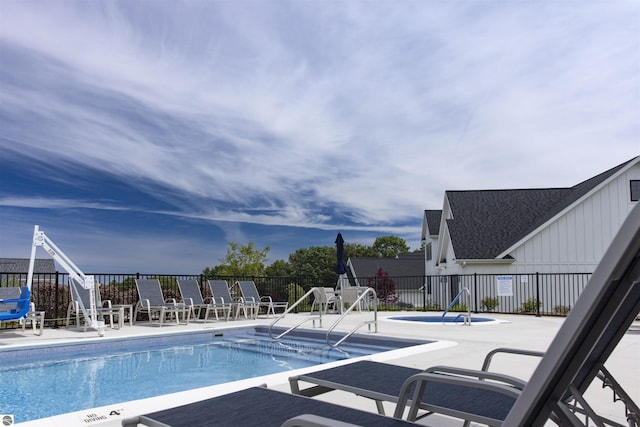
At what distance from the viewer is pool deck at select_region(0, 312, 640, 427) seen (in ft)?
11.4

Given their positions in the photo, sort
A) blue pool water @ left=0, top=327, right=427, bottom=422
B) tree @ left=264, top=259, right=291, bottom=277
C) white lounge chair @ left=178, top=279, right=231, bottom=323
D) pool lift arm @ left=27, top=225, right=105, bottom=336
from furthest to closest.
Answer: tree @ left=264, top=259, right=291, bottom=277
white lounge chair @ left=178, top=279, right=231, bottom=323
pool lift arm @ left=27, top=225, right=105, bottom=336
blue pool water @ left=0, top=327, right=427, bottom=422

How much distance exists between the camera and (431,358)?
6031 mm

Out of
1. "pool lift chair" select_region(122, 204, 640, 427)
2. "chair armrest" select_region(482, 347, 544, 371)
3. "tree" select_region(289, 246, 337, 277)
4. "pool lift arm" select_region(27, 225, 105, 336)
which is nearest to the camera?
"pool lift chair" select_region(122, 204, 640, 427)

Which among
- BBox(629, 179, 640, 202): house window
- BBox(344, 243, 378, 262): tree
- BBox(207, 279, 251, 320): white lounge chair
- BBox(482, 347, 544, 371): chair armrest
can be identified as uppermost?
BBox(629, 179, 640, 202): house window

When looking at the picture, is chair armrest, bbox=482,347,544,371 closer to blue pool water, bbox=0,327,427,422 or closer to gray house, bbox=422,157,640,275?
blue pool water, bbox=0,327,427,422

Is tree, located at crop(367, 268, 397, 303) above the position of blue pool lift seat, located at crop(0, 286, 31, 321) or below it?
below

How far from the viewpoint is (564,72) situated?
40.1 feet

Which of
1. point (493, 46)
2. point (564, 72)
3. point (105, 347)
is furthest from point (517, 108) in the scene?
point (105, 347)

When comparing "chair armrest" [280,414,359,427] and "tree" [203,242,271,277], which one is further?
"tree" [203,242,271,277]

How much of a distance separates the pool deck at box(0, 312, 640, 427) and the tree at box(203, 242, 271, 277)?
14677 mm

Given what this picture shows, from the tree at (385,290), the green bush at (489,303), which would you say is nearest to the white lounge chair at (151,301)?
the green bush at (489,303)

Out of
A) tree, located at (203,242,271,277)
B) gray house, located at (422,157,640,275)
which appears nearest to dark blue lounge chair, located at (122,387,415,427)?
gray house, located at (422,157,640,275)

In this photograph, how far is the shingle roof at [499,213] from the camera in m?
19.3

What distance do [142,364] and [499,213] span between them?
1769 cm
